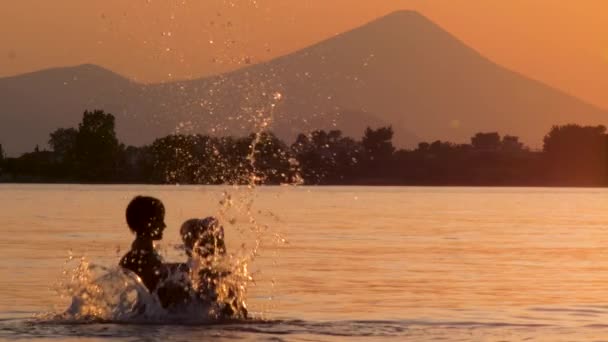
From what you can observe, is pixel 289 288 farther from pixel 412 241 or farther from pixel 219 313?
pixel 412 241

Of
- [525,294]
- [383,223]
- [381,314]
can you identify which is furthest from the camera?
[383,223]

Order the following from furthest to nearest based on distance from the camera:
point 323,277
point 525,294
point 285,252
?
point 285,252
point 323,277
point 525,294

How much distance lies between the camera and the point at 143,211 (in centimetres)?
1977

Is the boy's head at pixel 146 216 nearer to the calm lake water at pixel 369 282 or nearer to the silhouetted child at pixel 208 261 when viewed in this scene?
the silhouetted child at pixel 208 261

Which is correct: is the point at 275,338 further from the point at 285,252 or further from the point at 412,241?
the point at 412,241

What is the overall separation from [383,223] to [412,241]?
15.3m

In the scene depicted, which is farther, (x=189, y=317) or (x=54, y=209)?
(x=54, y=209)

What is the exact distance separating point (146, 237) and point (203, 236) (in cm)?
84

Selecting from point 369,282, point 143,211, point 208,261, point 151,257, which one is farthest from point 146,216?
point 369,282

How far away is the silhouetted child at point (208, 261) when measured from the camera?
67.0ft

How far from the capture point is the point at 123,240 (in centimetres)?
4422

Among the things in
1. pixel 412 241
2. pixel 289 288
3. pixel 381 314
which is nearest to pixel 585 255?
pixel 412 241

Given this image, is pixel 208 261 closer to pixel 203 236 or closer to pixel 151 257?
pixel 203 236

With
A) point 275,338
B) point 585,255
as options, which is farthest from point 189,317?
point 585,255
